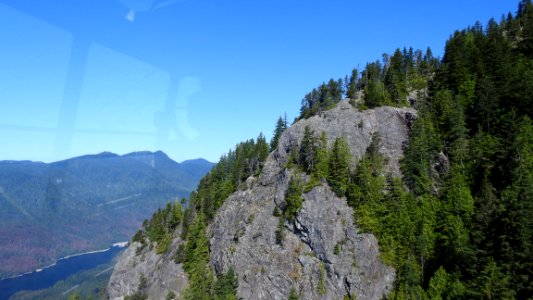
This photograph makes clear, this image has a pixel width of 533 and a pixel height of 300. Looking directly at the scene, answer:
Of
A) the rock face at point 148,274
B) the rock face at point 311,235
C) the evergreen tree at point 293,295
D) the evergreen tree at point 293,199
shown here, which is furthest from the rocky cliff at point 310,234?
the rock face at point 148,274

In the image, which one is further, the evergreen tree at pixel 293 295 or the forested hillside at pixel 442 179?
the evergreen tree at pixel 293 295

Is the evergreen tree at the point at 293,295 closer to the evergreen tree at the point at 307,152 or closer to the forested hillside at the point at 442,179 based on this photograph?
the forested hillside at the point at 442,179

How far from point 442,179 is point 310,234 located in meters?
26.5

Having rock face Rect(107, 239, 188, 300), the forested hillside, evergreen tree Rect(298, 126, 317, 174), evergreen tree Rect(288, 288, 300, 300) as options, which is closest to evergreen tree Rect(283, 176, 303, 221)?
the forested hillside

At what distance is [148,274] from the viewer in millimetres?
94375

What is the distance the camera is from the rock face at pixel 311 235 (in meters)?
66.6

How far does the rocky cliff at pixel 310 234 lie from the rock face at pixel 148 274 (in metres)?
1.34

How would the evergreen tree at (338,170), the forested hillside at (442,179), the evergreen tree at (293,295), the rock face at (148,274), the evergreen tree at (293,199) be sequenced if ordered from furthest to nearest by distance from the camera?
the rock face at (148,274)
the evergreen tree at (293,199)
the evergreen tree at (338,170)
the evergreen tree at (293,295)
the forested hillside at (442,179)

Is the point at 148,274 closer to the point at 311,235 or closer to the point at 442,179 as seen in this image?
the point at 311,235

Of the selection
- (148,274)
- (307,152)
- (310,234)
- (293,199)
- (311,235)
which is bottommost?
(148,274)

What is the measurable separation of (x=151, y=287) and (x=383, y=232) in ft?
174

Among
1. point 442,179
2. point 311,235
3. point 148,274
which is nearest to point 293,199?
point 311,235

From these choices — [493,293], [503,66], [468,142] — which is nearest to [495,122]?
[468,142]

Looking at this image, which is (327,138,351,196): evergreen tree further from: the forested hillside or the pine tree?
the pine tree
